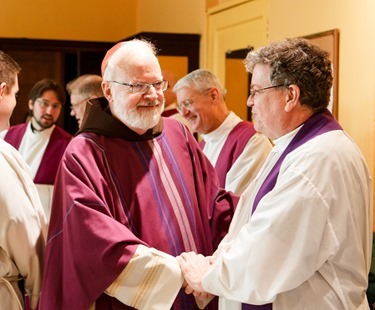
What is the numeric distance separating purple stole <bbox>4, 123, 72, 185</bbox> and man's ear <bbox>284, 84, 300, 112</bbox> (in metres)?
3.07

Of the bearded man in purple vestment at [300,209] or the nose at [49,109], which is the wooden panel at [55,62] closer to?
the nose at [49,109]

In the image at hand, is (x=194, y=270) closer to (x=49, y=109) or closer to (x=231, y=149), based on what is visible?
(x=231, y=149)

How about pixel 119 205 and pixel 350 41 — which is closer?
pixel 119 205

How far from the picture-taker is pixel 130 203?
8.98ft

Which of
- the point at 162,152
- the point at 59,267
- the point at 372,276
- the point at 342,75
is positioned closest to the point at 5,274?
the point at 59,267

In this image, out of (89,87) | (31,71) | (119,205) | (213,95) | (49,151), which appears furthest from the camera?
(31,71)

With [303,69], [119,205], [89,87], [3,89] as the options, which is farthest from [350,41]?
[3,89]

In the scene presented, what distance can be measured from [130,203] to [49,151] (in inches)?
103

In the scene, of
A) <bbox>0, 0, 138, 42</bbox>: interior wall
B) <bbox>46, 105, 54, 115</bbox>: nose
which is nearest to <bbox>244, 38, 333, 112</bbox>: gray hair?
<bbox>46, 105, 54, 115</bbox>: nose

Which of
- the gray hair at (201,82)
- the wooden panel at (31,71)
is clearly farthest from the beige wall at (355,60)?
the wooden panel at (31,71)

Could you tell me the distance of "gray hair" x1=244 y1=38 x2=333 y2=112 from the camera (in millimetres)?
2369

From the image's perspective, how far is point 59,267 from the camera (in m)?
2.62

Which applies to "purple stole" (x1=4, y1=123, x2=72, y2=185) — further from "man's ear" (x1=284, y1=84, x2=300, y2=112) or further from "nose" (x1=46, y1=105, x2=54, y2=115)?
"man's ear" (x1=284, y1=84, x2=300, y2=112)

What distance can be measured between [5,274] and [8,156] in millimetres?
431
